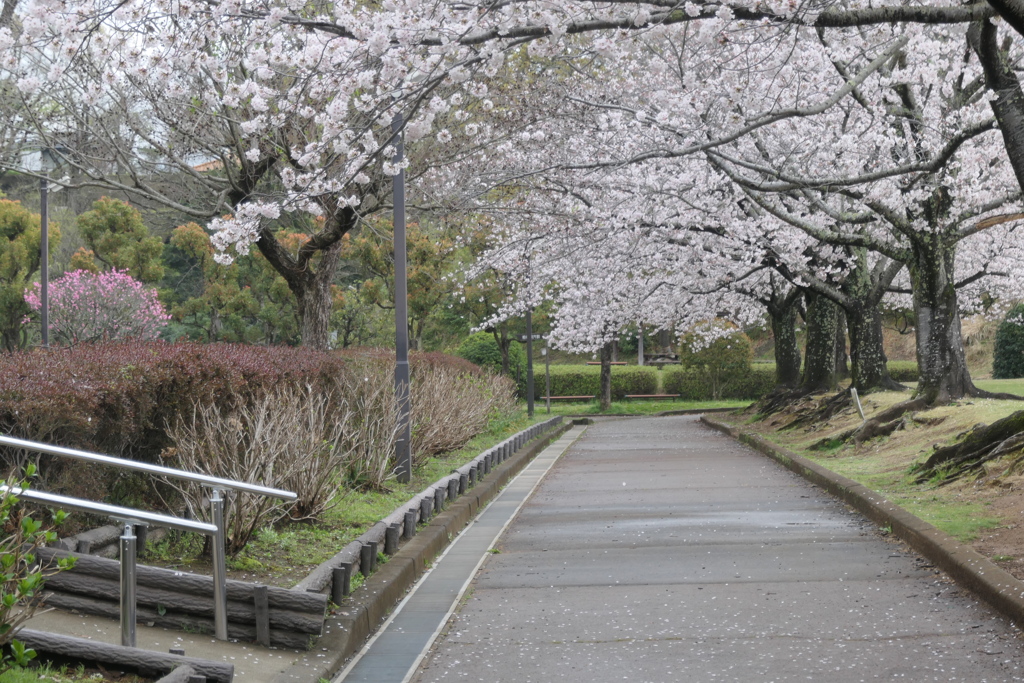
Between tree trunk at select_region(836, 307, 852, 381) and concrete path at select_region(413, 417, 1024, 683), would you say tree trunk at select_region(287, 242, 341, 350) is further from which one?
tree trunk at select_region(836, 307, 852, 381)

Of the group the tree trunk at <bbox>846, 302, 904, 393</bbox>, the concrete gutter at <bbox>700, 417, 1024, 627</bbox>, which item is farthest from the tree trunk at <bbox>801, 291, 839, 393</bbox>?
the concrete gutter at <bbox>700, 417, 1024, 627</bbox>

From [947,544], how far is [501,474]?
7737 mm

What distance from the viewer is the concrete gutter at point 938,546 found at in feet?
22.4

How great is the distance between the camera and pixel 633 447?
22.8 metres

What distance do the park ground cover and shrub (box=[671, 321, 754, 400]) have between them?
18.9 metres

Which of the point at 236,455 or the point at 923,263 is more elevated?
the point at 923,263

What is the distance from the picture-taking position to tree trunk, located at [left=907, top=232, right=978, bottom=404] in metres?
16.7

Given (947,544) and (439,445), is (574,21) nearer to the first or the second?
(947,544)

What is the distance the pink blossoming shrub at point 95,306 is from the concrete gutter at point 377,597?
811 inches

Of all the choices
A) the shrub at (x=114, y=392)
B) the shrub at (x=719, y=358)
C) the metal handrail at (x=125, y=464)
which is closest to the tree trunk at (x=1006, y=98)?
the shrub at (x=114, y=392)

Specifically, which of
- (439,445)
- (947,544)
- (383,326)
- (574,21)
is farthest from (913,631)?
(383,326)

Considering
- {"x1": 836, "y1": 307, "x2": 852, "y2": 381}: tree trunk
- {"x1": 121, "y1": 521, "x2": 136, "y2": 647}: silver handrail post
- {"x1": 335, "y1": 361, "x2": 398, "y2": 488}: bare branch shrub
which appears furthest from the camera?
{"x1": 836, "y1": 307, "x2": 852, "y2": 381}: tree trunk

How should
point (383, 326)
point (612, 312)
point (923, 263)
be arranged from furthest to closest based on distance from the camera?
point (383, 326)
point (612, 312)
point (923, 263)

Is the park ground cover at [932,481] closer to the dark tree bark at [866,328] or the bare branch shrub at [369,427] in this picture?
the dark tree bark at [866,328]
